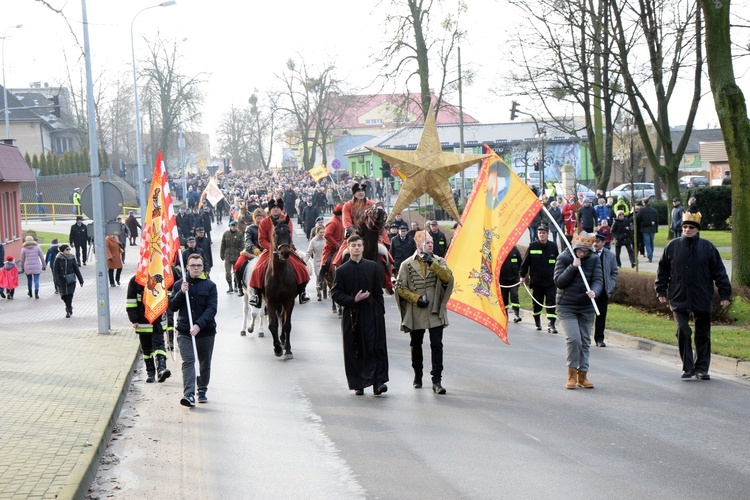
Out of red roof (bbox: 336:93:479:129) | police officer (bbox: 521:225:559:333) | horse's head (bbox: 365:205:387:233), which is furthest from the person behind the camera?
red roof (bbox: 336:93:479:129)

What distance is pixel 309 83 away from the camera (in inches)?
3526

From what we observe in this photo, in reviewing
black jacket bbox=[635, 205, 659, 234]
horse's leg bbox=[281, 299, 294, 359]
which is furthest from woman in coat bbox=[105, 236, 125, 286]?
black jacket bbox=[635, 205, 659, 234]

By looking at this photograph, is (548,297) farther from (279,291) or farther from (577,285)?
(577,285)

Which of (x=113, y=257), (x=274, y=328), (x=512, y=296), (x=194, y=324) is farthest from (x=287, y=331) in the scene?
(x=113, y=257)

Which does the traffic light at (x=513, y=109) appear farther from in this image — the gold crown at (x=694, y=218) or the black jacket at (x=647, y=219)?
the gold crown at (x=694, y=218)

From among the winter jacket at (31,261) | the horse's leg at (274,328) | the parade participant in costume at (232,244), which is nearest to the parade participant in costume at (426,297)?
the horse's leg at (274,328)

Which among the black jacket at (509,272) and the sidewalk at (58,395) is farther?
the black jacket at (509,272)

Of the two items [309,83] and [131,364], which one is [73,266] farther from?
[309,83]

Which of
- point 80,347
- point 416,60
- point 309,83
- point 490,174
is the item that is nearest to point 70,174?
point 309,83

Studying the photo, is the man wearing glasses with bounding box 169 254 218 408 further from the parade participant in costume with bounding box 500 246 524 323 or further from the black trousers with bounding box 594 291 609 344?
the parade participant in costume with bounding box 500 246 524 323

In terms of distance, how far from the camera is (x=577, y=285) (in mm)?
11703

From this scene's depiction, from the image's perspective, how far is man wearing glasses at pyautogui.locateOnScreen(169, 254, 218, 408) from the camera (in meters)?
11.1

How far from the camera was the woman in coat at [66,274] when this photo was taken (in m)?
21.7

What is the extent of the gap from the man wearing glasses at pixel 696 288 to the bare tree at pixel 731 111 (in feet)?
21.6
